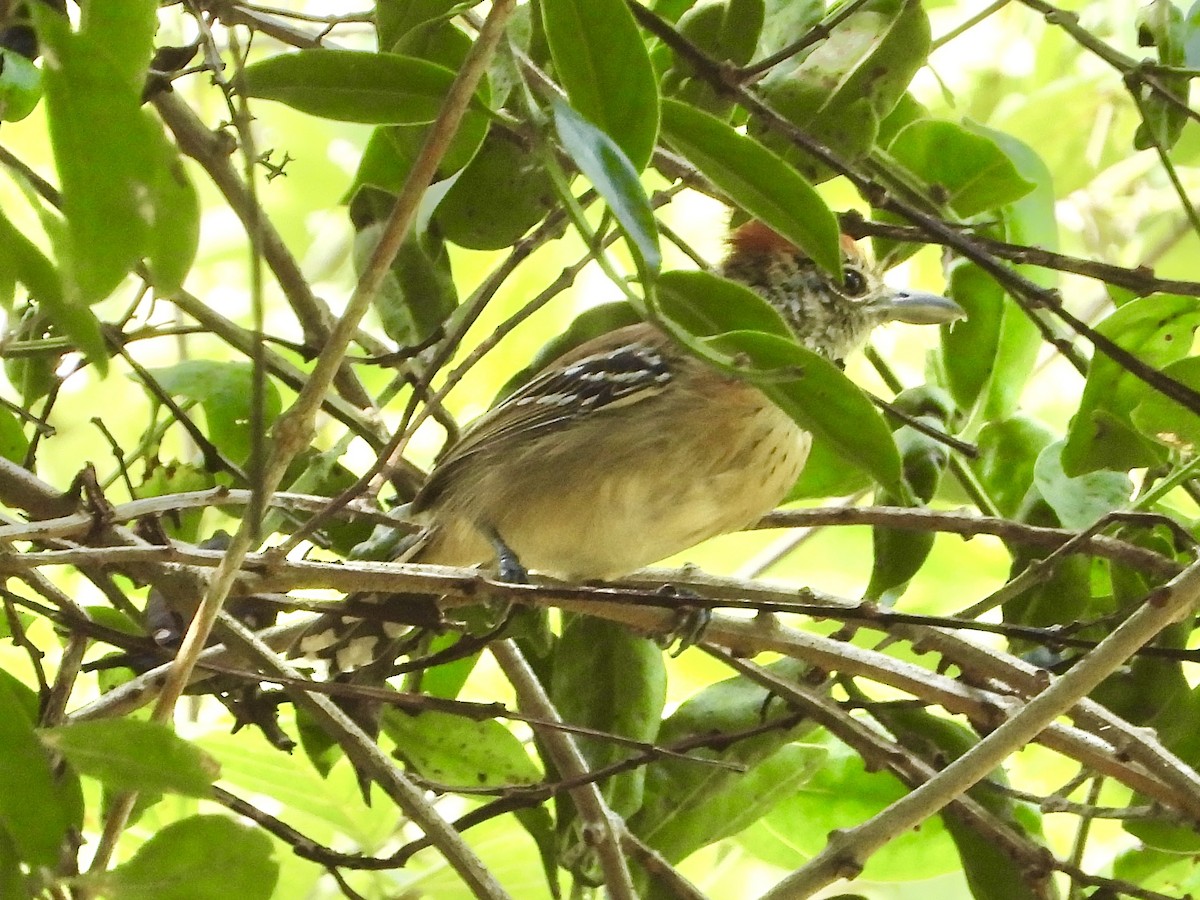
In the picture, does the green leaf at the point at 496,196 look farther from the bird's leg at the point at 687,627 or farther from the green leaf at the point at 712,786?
the green leaf at the point at 712,786

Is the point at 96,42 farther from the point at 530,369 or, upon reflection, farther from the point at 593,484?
the point at 593,484

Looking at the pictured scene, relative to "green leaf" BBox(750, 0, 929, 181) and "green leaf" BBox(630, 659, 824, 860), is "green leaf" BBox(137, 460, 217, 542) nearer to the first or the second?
"green leaf" BBox(630, 659, 824, 860)

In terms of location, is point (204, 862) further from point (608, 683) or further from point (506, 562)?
point (506, 562)

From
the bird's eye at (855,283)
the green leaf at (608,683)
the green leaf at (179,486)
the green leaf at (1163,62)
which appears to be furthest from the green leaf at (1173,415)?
the green leaf at (179,486)

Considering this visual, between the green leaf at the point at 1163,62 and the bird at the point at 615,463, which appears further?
the bird at the point at 615,463

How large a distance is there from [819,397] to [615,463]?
1.03 meters

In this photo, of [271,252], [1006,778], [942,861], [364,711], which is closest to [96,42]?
[271,252]

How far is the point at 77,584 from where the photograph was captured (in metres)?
2.48

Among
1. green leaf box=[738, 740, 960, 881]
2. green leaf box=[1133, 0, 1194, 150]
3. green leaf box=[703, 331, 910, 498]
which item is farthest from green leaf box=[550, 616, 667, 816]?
green leaf box=[1133, 0, 1194, 150]

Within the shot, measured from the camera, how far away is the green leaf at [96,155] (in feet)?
2.45

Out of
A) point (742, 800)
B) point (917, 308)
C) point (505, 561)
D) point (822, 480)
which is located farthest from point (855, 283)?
point (742, 800)

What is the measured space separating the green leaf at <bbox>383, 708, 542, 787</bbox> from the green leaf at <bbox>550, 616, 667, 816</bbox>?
8 centimetres

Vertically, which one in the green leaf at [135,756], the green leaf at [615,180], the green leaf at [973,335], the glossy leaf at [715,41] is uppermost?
the glossy leaf at [715,41]

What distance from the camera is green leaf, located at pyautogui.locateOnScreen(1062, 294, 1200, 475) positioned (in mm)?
1367
